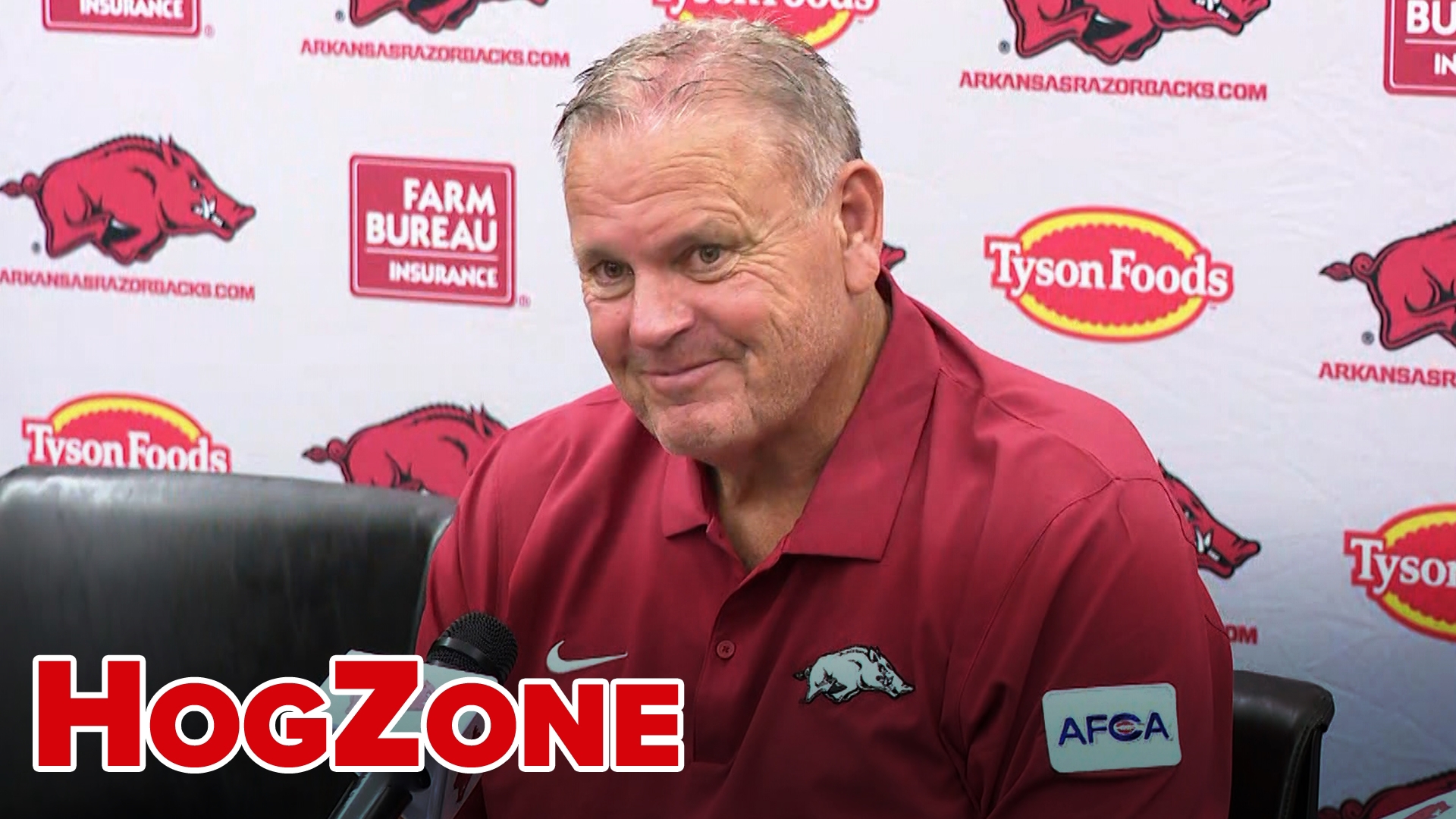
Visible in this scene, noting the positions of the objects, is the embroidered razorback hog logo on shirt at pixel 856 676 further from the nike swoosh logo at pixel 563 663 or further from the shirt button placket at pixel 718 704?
the nike swoosh logo at pixel 563 663

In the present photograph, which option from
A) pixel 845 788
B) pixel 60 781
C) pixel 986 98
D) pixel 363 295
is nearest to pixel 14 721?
pixel 60 781

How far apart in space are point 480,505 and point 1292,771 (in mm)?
758

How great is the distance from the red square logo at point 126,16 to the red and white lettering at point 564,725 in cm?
131

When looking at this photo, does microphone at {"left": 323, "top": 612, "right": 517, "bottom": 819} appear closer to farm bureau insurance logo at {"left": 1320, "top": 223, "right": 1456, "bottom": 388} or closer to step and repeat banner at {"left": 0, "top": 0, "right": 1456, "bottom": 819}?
step and repeat banner at {"left": 0, "top": 0, "right": 1456, "bottom": 819}

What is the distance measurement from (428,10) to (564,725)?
1.18 m

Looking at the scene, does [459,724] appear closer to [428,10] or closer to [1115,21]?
[1115,21]

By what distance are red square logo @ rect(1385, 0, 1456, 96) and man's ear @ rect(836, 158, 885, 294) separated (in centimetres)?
87

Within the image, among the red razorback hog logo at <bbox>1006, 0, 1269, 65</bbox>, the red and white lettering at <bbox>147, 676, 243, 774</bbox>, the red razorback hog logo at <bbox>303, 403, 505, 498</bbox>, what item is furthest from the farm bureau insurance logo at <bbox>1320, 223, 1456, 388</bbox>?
the red and white lettering at <bbox>147, 676, 243, 774</bbox>

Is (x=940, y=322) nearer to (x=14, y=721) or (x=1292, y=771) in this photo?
(x=1292, y=771)

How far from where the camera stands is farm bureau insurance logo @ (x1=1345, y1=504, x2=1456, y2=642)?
2035mm

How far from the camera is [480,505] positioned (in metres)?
1.60

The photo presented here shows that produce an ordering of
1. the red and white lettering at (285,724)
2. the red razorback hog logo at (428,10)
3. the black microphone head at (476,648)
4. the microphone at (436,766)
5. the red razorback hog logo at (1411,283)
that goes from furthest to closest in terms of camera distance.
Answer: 1. the red razorback hog logo at (428,10)
2. the red razorback hog logo at (1411,283)
3. the red and white lettering at (285,724)
4. the black microphone head at (476,648)
5. the microphone at (436,766)

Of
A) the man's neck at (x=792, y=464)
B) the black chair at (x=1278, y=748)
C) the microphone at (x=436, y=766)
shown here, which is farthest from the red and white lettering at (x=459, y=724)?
the black chair at (x=1278, y=748)

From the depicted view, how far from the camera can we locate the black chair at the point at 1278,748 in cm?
148
